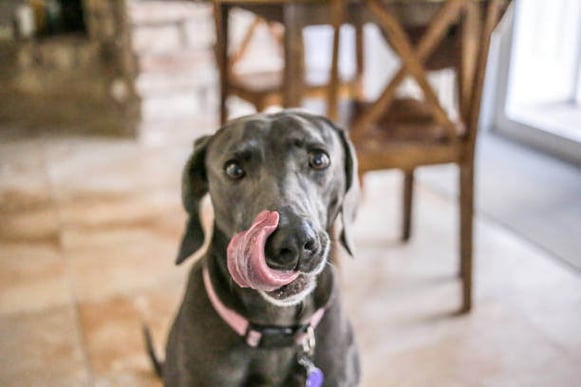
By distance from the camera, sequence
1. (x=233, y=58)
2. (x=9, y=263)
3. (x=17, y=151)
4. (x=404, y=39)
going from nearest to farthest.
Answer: (x=404, y=39) → (x=9, y=263) → (x=233, y=58) → (x=17, y=151)

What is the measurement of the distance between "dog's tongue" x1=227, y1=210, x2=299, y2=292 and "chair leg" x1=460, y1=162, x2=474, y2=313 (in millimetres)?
1030

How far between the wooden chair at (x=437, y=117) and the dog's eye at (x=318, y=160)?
0.63 metres

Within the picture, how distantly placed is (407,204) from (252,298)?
4.12 feet

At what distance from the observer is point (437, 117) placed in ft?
5.77

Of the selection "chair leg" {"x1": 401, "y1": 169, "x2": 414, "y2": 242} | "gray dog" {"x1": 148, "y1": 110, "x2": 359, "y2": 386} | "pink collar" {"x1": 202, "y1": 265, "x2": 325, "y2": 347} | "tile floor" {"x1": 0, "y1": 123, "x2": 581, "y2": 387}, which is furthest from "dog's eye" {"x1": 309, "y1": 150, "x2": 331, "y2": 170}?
"chair leg" {"x1": 401, "y1": 169, "x2": 414, "y2": 242}

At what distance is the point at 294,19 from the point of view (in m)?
1.67

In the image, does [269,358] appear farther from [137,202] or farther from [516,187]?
[516,187]

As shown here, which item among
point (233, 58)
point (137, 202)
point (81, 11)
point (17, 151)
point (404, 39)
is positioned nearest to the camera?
point (404, 39)

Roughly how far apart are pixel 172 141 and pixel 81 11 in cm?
122

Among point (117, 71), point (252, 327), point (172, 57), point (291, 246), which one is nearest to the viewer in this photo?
point (291, 246)

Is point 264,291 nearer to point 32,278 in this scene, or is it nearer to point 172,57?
point 32,278

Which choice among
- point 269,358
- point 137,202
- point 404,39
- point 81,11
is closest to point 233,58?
point 137,202

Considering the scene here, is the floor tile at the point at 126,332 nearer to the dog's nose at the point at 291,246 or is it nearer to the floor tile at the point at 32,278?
the floor tile at the point at 32,278

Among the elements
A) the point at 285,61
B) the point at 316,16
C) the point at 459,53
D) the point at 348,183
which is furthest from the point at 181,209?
the point at 348,183
